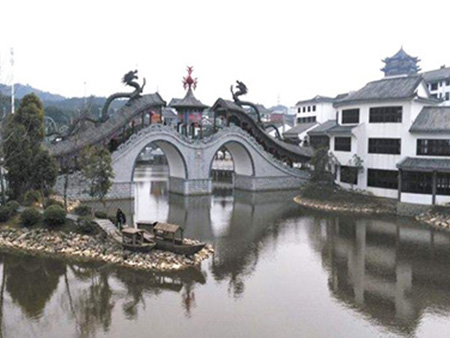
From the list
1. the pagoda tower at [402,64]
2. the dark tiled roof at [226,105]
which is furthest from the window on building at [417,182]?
the pagoda tower at [402,64]

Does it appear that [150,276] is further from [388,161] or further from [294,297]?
[388,161]

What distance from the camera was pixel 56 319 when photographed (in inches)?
616

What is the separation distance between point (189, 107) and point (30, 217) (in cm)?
2308

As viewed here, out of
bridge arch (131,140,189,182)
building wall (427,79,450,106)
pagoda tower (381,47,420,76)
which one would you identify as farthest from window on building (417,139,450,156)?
pagoda tower (381,47,420,76)

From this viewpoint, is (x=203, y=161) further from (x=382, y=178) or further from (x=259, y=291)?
(x=259, y=291)

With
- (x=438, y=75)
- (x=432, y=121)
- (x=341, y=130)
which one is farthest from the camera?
(x=438, y=75)

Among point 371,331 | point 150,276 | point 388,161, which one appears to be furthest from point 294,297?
point 388,161

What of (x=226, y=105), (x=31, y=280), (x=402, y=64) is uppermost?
(x=402, y=64)

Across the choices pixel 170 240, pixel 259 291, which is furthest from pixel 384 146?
pixel 259 291

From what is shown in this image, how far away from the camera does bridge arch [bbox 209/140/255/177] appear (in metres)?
47.3

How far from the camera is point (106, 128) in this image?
4091 cm

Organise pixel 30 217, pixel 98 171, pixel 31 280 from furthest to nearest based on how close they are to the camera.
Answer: pixel 98 171
pixel 30 217
pixel 31 280

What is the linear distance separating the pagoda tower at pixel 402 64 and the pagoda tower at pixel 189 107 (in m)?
61.3

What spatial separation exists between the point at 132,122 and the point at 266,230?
19628 mm
